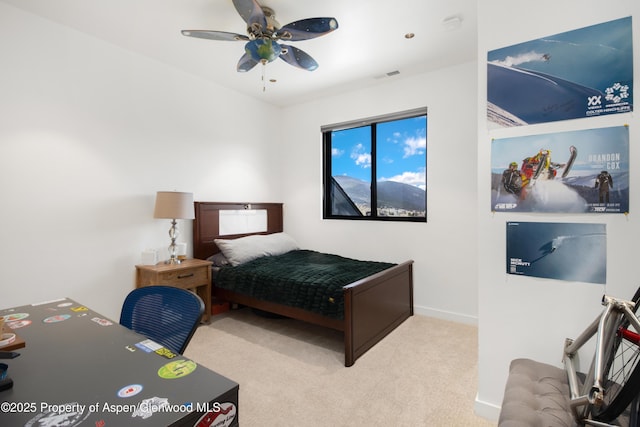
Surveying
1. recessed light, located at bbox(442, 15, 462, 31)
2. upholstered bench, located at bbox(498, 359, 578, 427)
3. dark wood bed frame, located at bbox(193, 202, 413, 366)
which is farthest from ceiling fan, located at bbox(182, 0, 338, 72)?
upholstered bench, located at bbox(498, 359, 578, 427)

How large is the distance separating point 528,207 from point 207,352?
103 inches

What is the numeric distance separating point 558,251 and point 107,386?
78.4 inches

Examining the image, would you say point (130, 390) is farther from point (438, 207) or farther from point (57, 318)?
point (438, 207)

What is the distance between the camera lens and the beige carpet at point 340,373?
186 centimetres

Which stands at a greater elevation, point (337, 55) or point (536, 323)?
point (337, 55)

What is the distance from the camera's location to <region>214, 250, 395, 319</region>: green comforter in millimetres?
2629

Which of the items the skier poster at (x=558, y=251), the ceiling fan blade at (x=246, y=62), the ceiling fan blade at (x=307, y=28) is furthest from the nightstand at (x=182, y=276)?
the skier poster at (x=558, y=251)

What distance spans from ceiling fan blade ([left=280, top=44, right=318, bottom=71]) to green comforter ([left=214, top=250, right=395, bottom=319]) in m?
1.91

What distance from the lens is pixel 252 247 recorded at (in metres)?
3.70

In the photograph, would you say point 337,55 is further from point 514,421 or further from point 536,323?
point 514,421

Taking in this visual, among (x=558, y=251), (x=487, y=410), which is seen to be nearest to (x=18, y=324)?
(x=487, y=410)

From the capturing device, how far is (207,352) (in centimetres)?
264

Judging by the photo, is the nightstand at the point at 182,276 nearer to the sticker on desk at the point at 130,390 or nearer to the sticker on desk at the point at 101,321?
the sticker on desk at the point at 101,321

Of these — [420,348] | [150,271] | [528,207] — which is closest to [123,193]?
[150,271]
